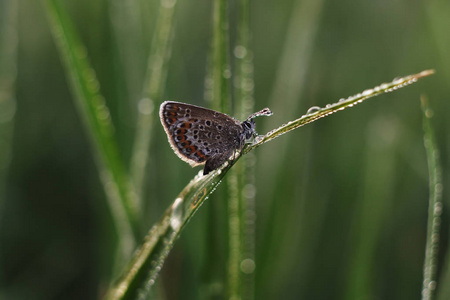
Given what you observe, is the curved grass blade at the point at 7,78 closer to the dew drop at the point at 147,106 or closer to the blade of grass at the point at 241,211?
the dew drop at the point at 147,106

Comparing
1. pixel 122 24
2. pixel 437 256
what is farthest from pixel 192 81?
pixel 437 256

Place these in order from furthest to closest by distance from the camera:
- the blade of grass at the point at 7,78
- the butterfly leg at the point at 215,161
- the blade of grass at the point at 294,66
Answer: the blade of grass at the point at 294,66 → the blade of grass at the point at 7,78 → the butterfly leg at the point at 215,161

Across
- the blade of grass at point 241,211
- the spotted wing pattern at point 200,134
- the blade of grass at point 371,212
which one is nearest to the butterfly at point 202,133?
the spotted wing pattern at point 200,134

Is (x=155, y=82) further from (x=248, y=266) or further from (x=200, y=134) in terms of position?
(x=248, y=266)

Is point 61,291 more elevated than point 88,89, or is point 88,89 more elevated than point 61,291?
point 88,89

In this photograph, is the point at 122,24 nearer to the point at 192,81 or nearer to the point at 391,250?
the point at 192,81

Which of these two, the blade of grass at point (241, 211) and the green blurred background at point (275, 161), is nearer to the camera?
the blade of grass at point (241, 211)

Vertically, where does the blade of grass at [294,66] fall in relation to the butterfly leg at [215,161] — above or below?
above
